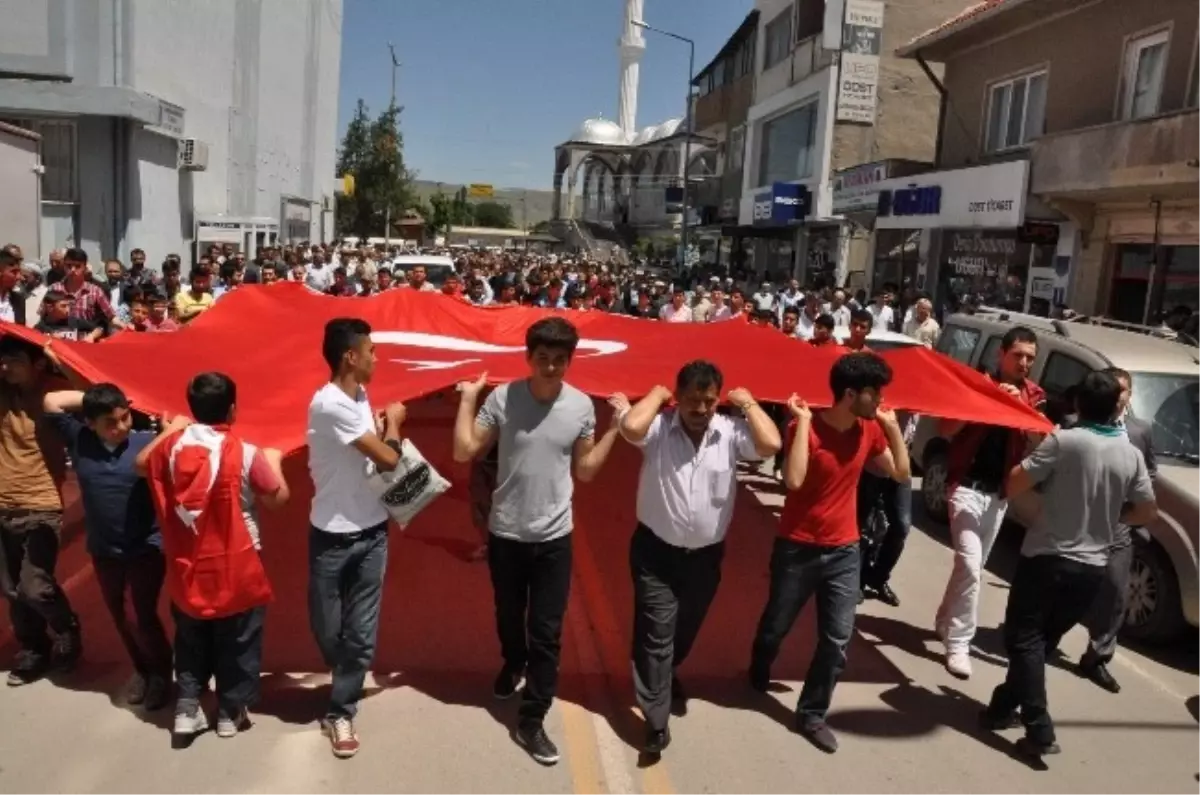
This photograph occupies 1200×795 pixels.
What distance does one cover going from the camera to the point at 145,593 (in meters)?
4.42

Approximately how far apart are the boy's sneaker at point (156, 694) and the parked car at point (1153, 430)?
4.21 metres

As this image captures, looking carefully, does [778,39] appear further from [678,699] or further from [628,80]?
[628,80]

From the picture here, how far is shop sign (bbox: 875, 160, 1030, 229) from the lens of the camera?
54.4 ft

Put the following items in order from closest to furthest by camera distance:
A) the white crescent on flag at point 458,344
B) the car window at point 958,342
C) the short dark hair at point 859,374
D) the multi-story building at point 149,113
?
the short dark hair at point 859,374, the white crescent on flag at point 458,344, the car window at point 958,342, the multi-story building at point 149,113

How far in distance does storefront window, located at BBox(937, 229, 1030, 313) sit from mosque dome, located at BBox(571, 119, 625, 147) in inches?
2573

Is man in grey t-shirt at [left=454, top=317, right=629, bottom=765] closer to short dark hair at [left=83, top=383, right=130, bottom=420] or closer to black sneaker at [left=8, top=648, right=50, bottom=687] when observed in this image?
short dark hair at [left=83, top=383, right=130, bottom=420]

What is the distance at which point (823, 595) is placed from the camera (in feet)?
15.2

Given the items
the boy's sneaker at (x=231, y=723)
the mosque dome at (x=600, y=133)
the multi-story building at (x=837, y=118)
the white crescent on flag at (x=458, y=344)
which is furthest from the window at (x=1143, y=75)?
the mosque dome at (x=600, y=133)

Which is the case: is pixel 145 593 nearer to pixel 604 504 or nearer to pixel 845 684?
pixel 845 684

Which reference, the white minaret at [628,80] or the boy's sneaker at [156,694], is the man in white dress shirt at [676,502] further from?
the white minaret at [628,80]

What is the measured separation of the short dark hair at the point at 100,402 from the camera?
418 centimetres

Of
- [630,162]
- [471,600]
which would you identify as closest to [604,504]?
[471,600]

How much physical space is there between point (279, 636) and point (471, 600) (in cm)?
121

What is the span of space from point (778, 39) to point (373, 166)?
23.9 metres
